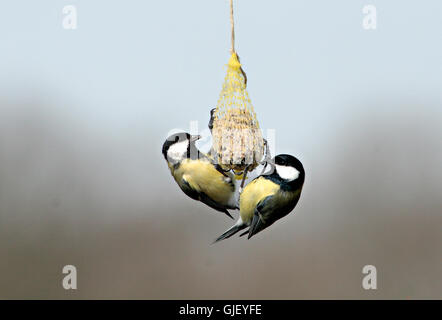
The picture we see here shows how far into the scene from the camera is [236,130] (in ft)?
8.71

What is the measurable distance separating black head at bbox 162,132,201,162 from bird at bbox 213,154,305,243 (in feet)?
0.94

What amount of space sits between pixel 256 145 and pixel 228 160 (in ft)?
0.43

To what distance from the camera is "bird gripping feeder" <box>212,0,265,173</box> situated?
8.64 ft

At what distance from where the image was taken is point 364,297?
4.86 meters

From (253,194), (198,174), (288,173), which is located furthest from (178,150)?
(288,173)

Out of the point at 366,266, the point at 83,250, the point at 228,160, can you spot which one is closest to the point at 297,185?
the point at 228,160

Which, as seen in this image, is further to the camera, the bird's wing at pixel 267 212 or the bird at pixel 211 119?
the bird at pixel 211 119

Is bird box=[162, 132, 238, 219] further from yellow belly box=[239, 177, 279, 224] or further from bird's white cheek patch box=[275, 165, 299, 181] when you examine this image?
bird's white cheek patch box=[275, 165, 299, 181]

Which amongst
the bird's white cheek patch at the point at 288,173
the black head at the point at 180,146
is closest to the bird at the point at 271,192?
the bird's white cheek patch at the point at 288,173

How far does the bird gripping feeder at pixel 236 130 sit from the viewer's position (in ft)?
8.64

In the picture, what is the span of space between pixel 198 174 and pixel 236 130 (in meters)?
0.24

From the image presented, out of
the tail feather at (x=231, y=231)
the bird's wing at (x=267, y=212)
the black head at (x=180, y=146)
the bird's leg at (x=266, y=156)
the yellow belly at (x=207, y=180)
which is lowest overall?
the tail feather at (x=231, y=231)

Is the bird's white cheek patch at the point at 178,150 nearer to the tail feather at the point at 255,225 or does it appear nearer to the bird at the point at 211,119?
the bird at the point at 211,119

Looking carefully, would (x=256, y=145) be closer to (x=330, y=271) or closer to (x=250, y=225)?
(x=250, y=225)
